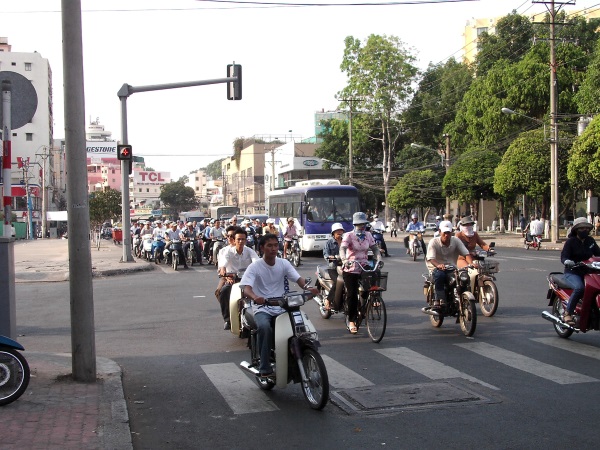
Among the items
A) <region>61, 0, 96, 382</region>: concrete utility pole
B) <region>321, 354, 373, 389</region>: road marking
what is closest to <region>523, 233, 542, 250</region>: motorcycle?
<region>321, 354, 373, 389</region>: road marking

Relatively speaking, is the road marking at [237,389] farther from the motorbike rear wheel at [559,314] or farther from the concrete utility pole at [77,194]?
the motorbike rear wheel at [559,314]

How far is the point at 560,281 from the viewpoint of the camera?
981cm

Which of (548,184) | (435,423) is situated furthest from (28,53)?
(435,423)

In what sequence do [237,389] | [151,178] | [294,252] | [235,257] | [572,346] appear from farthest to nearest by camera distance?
[151,178]
[294,252]
[235,257]
[572,346]
[237,389]

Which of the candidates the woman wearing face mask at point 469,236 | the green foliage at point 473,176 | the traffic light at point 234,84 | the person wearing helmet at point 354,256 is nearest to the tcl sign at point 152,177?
the green foliage at point 473,176

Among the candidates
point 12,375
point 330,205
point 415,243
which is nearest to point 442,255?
point 12,375

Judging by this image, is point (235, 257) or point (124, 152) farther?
point (124, 152)

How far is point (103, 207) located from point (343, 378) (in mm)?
38693

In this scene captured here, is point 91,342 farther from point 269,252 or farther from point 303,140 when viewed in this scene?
point 303,140

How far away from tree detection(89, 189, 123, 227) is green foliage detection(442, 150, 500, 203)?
23.5 meters

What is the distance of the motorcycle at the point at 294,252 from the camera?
2523 cm

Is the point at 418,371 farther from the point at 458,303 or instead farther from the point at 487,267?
the point at 487,267

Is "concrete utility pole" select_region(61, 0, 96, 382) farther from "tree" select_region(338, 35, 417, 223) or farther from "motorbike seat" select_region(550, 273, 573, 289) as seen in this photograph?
"tree" select_region(338, 35, 417, 223)

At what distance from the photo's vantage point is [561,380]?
299 inches
